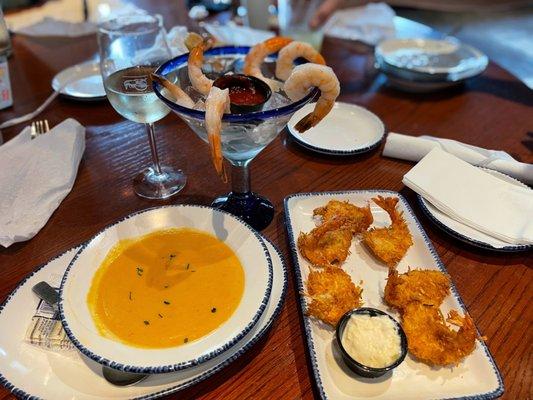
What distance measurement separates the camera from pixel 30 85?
1943mm

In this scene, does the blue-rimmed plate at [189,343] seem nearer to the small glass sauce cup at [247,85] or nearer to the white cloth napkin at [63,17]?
the small glass sauce cup at [247,85]

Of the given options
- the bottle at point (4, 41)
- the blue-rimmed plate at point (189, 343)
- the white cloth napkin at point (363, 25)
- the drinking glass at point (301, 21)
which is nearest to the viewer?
the blue-rimmed plate at point (189, 343)

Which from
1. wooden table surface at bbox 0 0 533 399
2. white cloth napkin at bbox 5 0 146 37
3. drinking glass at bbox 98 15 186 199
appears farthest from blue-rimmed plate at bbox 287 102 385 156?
white cloth napkin at bbox 5 0 146 37

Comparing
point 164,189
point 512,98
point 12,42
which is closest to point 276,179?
point 164,189

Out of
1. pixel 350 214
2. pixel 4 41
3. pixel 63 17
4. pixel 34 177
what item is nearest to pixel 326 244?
pixel 350 214

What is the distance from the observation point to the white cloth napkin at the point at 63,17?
239 centimetres

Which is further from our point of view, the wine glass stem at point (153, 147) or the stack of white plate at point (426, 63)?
the stack of white plate at point (426, 63)

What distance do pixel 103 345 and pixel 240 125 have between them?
0.54 metres

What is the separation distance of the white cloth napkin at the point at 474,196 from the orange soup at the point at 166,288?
0.65 metres

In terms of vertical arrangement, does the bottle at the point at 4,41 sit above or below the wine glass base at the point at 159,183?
above

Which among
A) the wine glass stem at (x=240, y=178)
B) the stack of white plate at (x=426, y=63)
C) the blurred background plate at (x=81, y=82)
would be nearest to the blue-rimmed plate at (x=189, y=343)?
the wine glass stem at (x=240, y=178)

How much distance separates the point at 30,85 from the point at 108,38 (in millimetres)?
772

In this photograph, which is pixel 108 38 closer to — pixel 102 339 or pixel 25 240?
pixel 25 240

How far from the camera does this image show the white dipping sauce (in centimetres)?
85
